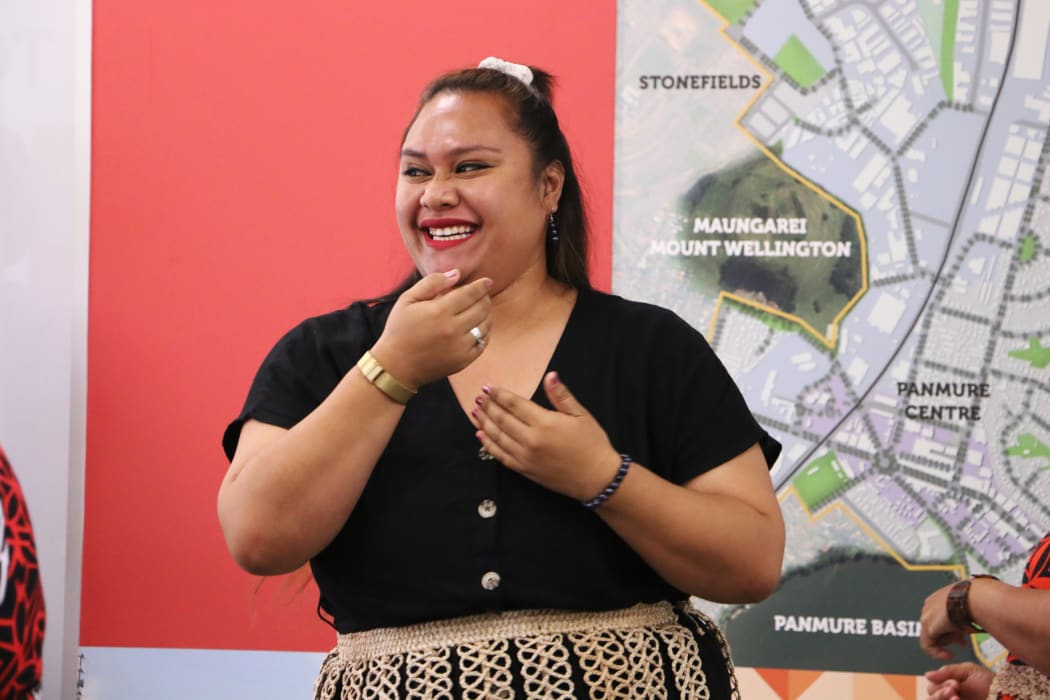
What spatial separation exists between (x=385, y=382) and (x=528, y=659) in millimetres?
340

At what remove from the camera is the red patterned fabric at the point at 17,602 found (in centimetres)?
111

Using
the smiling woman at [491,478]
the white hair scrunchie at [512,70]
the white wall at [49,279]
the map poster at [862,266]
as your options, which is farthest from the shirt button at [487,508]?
the white wall at [49,279]

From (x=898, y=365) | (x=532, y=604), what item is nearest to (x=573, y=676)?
(x=532, y=604)

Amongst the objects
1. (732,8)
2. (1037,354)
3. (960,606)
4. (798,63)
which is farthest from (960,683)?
(732,8)

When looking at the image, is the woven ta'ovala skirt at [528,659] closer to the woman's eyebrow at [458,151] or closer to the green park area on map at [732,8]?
the woman's eyebrow at [458,151]

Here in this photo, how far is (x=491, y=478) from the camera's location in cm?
133

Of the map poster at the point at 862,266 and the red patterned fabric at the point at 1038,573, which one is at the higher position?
the map poster at the point at 862,266

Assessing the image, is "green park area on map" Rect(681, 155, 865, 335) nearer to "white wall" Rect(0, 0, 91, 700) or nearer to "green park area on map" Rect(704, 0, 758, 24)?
"green park area on map" Rect(704, 0, 758, 24)

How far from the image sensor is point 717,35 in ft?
8.05

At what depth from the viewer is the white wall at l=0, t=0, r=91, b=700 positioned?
106 inches

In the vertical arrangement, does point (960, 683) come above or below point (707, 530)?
below

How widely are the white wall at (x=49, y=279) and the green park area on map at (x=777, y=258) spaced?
1408mm

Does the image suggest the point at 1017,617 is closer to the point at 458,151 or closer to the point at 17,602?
the point at 458,151

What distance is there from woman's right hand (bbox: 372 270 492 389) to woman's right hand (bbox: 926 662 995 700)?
1.04 meters
